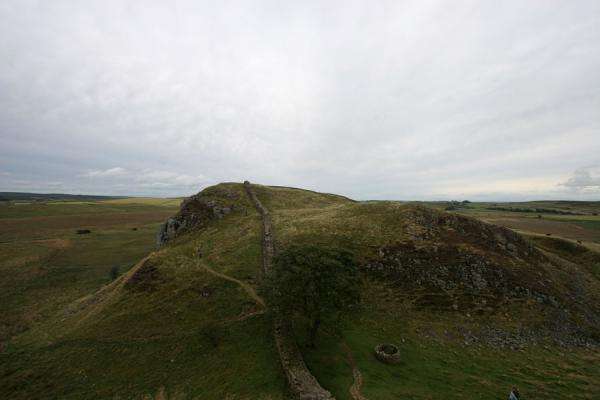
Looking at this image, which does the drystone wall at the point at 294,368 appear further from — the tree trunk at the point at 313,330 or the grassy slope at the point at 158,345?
the tree trunk at the point at 313,330

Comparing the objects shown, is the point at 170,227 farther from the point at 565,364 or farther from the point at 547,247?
the point at 547,247

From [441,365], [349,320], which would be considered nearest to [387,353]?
[349,320]

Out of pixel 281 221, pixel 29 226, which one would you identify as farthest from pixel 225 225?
pixel 29 226

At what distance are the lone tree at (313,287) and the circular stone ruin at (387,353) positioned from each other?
4.89m

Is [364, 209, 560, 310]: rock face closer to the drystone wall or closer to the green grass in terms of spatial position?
the green grass

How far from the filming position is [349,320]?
29141mm

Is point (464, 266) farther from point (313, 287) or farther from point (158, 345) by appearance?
point (158, 345)

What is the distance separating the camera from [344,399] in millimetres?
21109

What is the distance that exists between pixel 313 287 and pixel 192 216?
144 ft

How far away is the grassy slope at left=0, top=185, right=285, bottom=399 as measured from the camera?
24.6 meters

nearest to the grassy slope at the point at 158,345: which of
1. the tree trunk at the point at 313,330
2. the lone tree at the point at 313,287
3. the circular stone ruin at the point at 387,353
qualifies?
the tree trunk at the point at 313,330

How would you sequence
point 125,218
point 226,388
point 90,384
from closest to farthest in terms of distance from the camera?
point 226,388 < point 90,384 < point 125,218

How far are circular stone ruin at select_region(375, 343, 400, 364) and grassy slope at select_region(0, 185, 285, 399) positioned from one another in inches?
384

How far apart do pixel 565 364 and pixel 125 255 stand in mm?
85406
